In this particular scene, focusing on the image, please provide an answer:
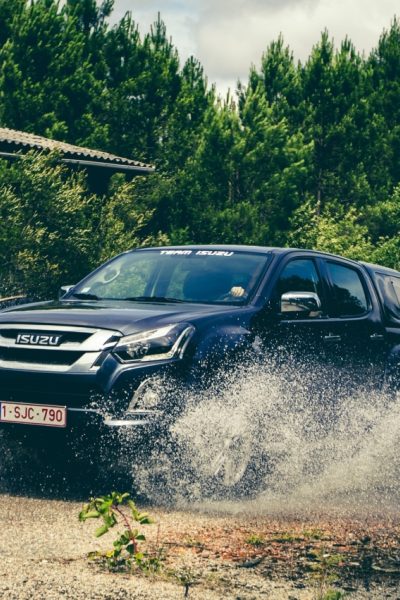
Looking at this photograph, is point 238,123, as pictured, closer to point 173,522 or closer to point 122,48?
point 122,48

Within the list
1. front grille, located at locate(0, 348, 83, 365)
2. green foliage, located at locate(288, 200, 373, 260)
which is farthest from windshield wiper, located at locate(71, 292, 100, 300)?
green foliage, located at locate(288, 200, 373, 260)

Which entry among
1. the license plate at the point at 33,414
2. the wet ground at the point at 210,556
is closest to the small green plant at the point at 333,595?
the wet ground at the point at 210,556

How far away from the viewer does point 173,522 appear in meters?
6.12

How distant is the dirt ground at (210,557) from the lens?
4598 millimetres

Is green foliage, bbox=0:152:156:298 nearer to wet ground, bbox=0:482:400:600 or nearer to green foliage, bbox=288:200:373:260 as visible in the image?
green foliage, bbox=288:200:373:260

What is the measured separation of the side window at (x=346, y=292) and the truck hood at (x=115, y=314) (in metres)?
1.51

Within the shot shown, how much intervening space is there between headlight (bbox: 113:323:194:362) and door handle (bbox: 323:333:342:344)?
1672 mm

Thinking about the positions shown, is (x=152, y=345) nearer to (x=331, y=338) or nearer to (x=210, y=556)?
(x=210, y=556)

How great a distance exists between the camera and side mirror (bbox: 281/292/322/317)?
25.6ft

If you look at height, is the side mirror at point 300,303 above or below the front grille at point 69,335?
above

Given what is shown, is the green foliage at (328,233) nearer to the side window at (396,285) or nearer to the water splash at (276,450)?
the side window at (396,285)

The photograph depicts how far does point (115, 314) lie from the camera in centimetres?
705

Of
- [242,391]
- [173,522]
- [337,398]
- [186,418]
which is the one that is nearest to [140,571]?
[173,522]

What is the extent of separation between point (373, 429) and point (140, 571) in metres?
3.82
